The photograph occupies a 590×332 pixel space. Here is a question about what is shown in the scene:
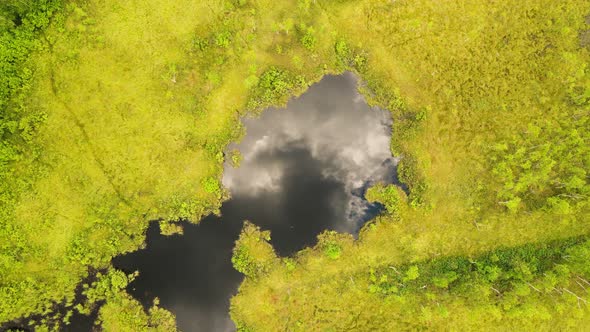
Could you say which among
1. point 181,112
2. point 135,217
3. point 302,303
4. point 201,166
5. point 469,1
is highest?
point 469,1

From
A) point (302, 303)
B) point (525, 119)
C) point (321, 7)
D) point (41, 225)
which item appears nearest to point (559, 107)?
point (525, 119)

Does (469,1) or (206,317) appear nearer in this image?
(206,317)

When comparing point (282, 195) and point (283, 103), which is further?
point (283, 103)

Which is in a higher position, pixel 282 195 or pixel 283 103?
pixel 283 103

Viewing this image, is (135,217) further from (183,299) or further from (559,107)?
(559,107)

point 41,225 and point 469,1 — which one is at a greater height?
point 469,1

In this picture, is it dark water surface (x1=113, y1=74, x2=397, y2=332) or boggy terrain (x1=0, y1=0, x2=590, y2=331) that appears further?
dark water surface (x1=113, y1=74, x2=397, y2=332)
